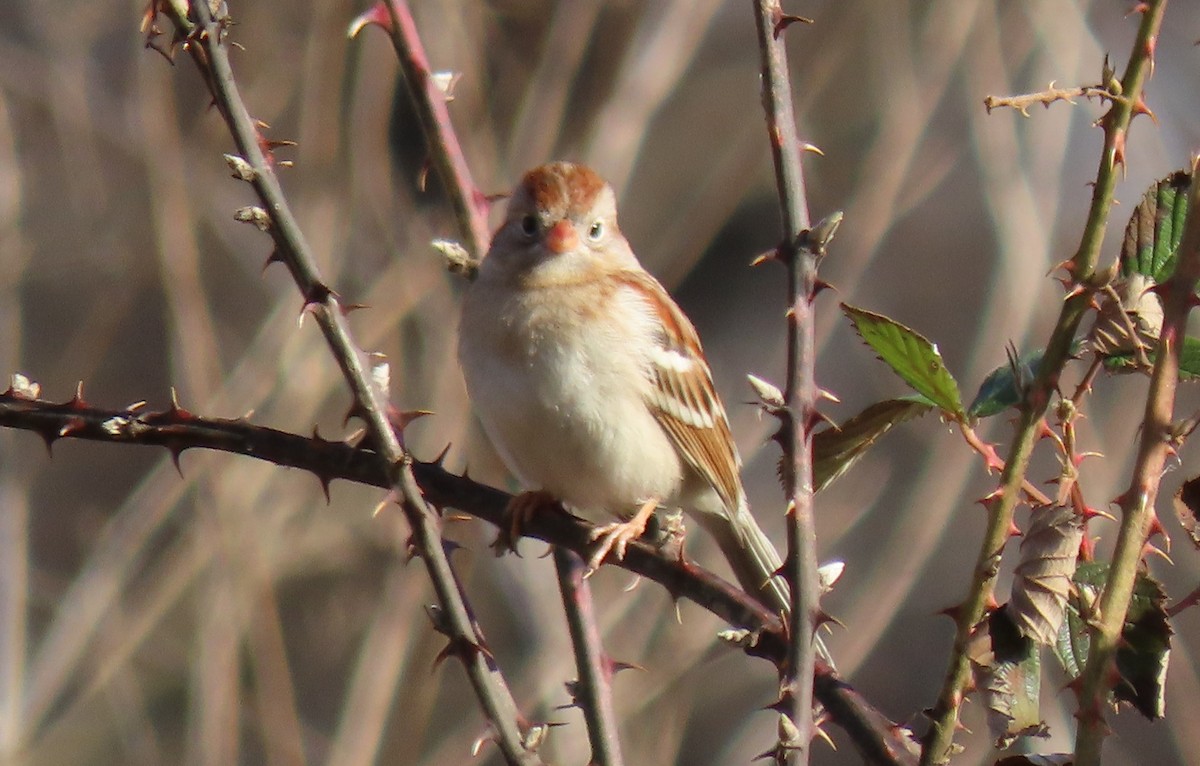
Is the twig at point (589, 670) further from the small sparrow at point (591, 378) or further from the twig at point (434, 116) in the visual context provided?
the small sparrow at point (591, 378)

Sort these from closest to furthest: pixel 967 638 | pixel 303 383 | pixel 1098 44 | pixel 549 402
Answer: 1. pixel 967 638
2. pixel 549 402
3. pixel 303 383
4. pixel 1098 44

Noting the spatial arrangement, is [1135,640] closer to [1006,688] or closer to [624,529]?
[1006,688]

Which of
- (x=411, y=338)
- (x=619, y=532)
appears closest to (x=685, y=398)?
(x=619, y=532)

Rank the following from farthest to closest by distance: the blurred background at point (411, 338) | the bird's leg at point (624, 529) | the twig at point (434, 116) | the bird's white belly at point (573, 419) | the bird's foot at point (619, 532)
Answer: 1. the blurred background at point (411, 338)
2. the bird's white belly at point (573, 419)
3. the bird's leg at point (624, 529)
4. the bird's foot at point (619, 532)
5. the twig at point (434, 116)

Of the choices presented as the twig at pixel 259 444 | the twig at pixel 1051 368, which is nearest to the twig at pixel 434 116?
the twig at pixel 259 444

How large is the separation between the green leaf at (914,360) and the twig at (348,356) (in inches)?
19.4

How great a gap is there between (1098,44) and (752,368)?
2.15m

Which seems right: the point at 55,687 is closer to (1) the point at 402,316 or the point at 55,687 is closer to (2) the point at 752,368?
(1) the point at 402,316

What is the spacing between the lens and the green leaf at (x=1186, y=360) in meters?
Result: 1.25

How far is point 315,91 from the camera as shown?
5.59 meters

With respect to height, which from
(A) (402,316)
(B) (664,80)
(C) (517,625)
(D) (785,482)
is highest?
(B) (664,80)

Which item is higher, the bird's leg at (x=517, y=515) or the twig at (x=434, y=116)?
the twig at (x=434, y=116)

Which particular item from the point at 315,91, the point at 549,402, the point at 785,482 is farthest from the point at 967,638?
the point at 315,91

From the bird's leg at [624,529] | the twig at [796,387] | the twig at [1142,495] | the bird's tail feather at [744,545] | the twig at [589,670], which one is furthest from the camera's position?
the bird's tail feather at [744,545]
